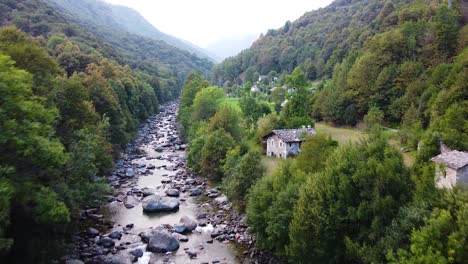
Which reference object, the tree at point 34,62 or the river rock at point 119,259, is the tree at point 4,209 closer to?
the river rock at point 119,259

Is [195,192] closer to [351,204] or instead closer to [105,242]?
[105,242]

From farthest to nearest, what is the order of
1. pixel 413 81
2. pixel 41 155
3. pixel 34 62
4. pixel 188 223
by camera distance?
pixel 413 81 → pixel 188 223 → pixel 34 62 → pixel 41 155

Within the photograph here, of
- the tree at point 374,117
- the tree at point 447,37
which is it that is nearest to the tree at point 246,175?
the tree at point 374,117

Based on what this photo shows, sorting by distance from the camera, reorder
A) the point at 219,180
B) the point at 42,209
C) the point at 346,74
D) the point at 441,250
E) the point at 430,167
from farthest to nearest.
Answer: the point at 346,74, the point at 219,180, the point at 430,167, the point at 42,209, the point at 441,250

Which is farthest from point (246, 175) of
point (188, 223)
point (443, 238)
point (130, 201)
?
point (443, 238)

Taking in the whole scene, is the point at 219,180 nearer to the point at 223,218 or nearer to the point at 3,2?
the point at 223,218

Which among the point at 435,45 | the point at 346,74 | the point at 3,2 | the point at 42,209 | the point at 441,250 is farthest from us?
the point at 3,2

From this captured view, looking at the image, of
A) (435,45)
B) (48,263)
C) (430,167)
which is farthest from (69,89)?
(435,45)
